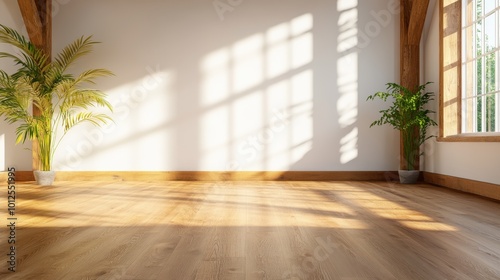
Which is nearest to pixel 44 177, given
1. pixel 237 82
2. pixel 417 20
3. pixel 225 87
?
pixel 225 87

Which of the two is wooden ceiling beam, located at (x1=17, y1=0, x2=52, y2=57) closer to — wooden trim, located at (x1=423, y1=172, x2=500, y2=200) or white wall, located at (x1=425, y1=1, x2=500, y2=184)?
white wall, located at (x1=425, y1=1, x2=500, y2=184)

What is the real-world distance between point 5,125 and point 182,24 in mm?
2582

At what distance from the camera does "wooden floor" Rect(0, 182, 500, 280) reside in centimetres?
200

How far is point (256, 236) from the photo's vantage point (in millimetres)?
2682

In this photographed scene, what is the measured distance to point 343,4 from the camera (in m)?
6.27

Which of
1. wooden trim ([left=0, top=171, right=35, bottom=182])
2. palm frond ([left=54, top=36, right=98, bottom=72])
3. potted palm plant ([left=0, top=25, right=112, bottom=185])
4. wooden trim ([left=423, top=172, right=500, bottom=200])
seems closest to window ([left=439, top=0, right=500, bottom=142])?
wooden trim ([left=423, top=172, right=500, bottom=200])

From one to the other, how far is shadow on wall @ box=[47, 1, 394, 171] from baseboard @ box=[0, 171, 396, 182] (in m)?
0.08

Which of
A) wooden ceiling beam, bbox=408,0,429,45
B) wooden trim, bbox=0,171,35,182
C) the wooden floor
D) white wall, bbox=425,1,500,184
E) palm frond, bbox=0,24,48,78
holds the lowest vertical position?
the wooden floor

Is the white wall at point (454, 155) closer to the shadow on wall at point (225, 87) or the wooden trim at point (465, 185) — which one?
the wooden trim at point (465, 185)

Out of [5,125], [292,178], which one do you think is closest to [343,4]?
[292,178]

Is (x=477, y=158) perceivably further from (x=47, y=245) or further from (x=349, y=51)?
(x=47, y=245)

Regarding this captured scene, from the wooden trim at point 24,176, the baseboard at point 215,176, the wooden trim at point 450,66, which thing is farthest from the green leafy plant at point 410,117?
the wooden trim at point 24,176

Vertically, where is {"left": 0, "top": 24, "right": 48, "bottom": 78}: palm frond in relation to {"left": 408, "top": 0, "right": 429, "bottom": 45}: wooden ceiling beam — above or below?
below

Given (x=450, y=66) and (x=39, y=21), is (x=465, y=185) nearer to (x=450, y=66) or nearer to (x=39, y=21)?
(x=450, y=66)
